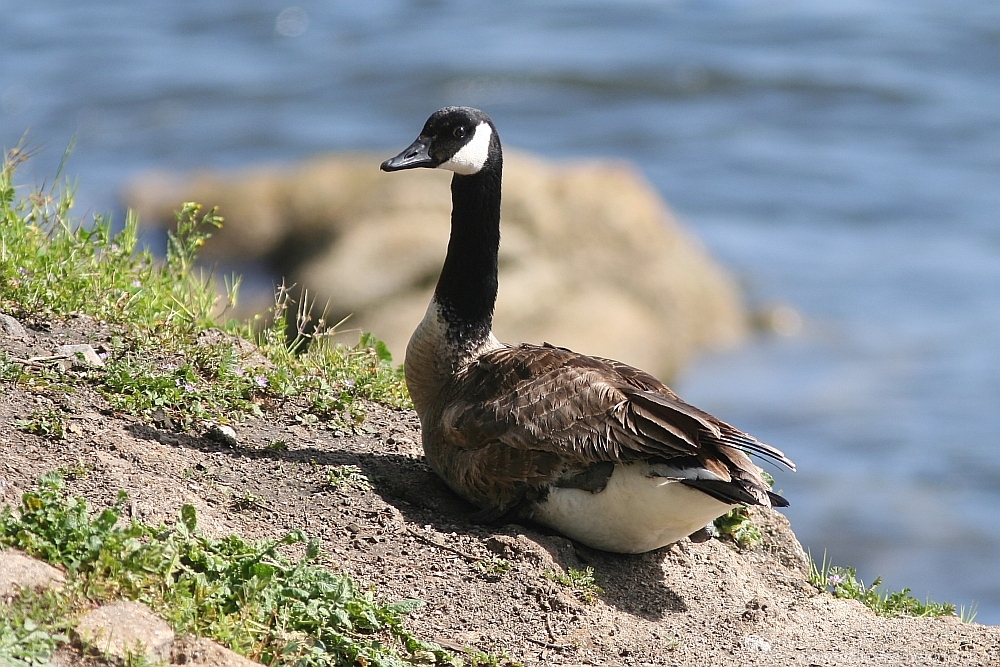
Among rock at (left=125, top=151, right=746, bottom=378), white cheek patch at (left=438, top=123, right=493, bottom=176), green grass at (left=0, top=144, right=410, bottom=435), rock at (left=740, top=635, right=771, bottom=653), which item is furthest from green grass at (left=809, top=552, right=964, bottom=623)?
rock at (left=125, top=151, right=746, bottom=378)

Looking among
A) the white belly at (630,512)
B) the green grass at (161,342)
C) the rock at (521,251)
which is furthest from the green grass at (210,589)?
the rock at (521,251)

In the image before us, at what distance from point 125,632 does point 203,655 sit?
240mm

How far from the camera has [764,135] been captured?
65.6 feet

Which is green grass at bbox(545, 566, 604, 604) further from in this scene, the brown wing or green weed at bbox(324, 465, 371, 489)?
green weed at bbox(324, 465, 371, 489)

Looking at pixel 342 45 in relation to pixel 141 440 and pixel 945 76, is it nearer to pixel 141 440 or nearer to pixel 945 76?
pixel 945 76

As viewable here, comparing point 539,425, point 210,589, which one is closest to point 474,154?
point 539,425

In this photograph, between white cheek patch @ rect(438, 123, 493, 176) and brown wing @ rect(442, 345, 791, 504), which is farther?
white cheek patch @ rect(438, 123, 493, 176)

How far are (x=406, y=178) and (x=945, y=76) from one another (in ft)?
42.4

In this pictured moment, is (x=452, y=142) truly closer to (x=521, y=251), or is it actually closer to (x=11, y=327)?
(x=11, y=327)

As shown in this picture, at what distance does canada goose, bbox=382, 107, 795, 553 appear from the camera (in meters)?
4.66

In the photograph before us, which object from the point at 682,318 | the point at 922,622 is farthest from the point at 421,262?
the point at 922,622

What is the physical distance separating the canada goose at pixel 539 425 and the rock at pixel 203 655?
5.19 ft

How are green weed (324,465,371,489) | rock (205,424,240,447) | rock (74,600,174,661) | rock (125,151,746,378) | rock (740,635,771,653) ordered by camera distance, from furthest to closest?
rock (125,151,746,378), rock (205,424,240,447), green weed (324,465,371,489), rock (740,635,771,653), rock (74,600,174,661)

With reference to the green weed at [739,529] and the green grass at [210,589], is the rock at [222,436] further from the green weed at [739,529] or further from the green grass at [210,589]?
the green weed at [739,529]
